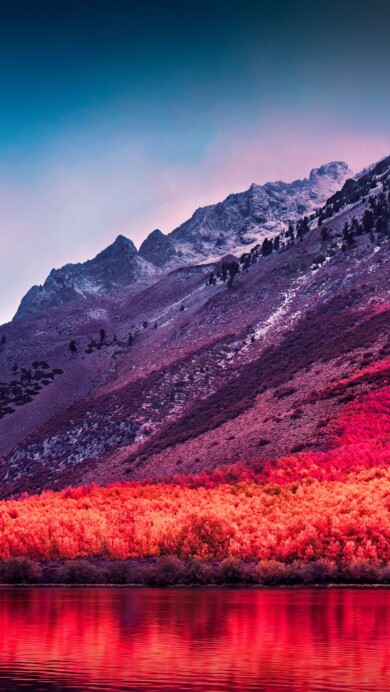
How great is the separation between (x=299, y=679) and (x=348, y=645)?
107 inches

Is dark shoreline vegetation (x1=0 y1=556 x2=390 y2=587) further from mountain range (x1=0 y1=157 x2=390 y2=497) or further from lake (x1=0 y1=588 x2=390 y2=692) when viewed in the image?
mountain range (x1=0 y1=157 x2=390 y2=497)

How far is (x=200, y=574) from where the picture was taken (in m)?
24.8

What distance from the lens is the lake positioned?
10.9 meters

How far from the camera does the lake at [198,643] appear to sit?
35.7 feet

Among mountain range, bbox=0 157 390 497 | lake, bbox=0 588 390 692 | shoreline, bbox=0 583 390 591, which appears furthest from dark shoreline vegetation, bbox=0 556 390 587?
mountain range, bbox=0 157 390 497

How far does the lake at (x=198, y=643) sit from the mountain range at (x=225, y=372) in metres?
34.1

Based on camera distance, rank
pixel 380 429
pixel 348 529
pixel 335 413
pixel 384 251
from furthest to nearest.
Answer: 1. pixel 384 251
2. pixel 335 413
3. pixel 380 429
4. pixel 348 529

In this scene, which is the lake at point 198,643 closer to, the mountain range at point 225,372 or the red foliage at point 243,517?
the red foliage at point 243,517

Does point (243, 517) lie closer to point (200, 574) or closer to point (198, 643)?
point (200, 574)

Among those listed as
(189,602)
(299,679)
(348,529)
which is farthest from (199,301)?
(299,679)

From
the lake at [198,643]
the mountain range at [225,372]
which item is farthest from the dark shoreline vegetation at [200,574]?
the mountain range at [225,372]

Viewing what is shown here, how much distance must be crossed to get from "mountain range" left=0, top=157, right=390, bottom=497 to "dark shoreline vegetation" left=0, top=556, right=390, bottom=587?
28.0 m

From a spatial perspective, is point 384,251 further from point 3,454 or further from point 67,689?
point 67,689

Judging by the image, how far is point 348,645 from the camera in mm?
13344
